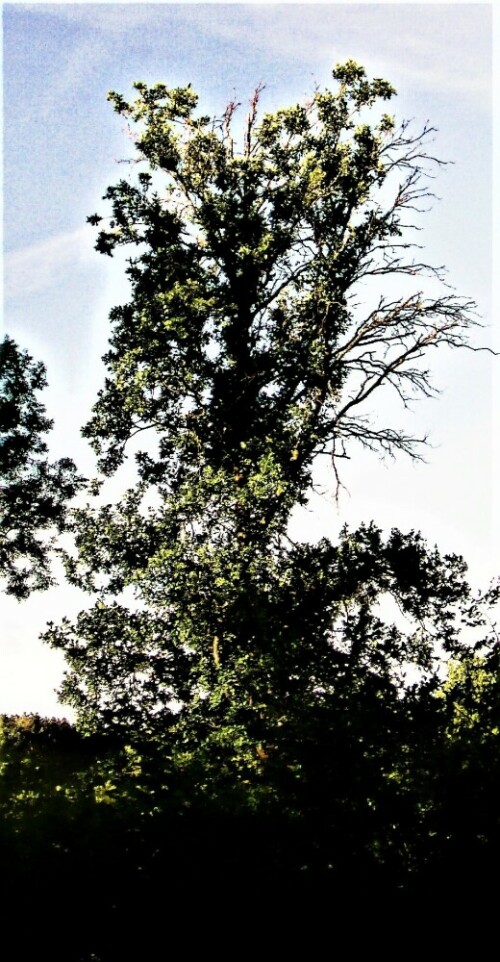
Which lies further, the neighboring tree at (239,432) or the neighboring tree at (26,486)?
the neighboring tree at (26,486)

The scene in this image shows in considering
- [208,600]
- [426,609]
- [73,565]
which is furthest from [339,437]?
[73,565]

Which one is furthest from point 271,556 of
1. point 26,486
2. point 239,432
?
point 26,486

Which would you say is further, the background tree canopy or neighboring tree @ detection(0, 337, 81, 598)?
neighboring tree @ detection(0, 337, 81, 598)

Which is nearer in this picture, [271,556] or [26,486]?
[271,556]

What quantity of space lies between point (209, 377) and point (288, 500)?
12.9 ft

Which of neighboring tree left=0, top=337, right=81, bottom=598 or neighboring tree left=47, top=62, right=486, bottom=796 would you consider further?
neighboring tree left=0, top=337, right=81, bottom=598

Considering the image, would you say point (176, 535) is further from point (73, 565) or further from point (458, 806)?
point (458, 806)

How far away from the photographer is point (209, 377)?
758 inches

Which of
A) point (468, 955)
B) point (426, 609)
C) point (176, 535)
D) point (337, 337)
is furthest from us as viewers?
point (337, 337)

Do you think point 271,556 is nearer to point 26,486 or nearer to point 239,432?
point 239,432

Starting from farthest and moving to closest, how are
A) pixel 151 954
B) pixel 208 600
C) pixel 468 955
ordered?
1. pixel 208 600
2. pixel 468 955
3. pixel 151 954

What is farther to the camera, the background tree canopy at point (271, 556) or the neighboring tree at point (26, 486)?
the neighboring tree at point (26, 486)

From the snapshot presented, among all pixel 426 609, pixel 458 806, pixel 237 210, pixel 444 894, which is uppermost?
pixel 237 210

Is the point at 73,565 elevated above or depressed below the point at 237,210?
below
